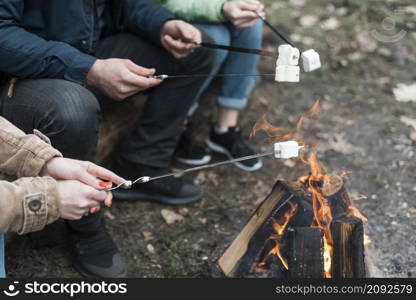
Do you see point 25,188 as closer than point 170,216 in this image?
Yes

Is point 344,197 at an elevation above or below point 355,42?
below

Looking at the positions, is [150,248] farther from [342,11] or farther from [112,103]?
[342,11]

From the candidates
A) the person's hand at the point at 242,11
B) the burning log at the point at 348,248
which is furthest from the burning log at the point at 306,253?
the person's hand at the point at 242,11

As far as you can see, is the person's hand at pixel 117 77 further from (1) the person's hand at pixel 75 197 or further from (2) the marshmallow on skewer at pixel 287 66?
(1) the person's hand at pixel 75 197

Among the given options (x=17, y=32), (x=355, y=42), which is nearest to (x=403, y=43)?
(x=355, y=42)

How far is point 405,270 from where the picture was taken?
267 cm

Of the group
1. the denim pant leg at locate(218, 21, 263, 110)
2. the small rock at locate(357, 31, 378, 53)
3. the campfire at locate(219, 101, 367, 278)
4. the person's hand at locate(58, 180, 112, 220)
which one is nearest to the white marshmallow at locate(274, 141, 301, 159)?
the campfire at locate(219, 101, 367, 278)

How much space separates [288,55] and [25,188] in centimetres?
125

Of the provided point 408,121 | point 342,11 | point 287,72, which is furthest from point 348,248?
point 342,11

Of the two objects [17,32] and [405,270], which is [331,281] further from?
[17,32]

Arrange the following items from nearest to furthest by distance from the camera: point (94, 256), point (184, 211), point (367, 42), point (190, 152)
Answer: point (94, 256) → point (184, 211) → point (190, 152) → point (367, 42)

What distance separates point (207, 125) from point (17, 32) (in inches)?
78.3

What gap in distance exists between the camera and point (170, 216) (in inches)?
126

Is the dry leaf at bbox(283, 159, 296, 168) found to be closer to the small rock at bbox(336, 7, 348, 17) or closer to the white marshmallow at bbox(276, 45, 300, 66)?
the white marshmallow at bbox(276, 45, 300, 66)
